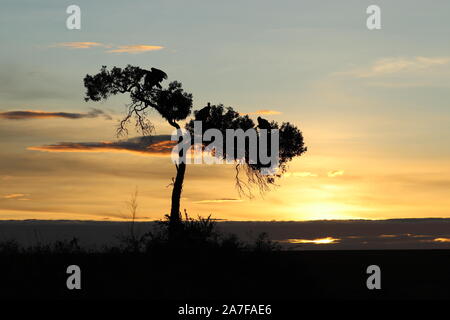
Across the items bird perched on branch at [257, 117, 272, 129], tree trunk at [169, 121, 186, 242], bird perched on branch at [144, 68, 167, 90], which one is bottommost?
tree trunk at [169, 121, 186, 242]

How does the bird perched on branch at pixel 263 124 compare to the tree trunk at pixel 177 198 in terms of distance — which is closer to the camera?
the tree trunk at pixel 177 198

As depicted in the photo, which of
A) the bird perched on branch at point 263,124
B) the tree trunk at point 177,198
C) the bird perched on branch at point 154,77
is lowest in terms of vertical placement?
the tree trunk at point 177,198

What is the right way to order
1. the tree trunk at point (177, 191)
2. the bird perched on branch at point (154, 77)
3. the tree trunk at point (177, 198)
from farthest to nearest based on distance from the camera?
the bird perched on branch at point (154, 77), the tree trunk at point (177, 191), the tree trunk at point (177, 198)

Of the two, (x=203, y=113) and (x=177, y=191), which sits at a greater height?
(x=203, y=113)

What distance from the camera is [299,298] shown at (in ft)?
91.9

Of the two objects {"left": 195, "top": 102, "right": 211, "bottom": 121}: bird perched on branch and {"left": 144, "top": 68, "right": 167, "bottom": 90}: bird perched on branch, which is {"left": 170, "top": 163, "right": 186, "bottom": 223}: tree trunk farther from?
{"left": 144, "top": 68, "right": 167, "bottom": 90}: bird perched on branch

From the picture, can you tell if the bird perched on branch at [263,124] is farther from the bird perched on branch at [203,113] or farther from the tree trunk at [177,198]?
the tree trunk at [177,198]

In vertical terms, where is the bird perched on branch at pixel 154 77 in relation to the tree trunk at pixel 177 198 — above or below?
above

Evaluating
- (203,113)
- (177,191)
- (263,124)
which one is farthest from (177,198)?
(263,124)

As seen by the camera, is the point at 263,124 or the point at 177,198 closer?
the point at 177,198

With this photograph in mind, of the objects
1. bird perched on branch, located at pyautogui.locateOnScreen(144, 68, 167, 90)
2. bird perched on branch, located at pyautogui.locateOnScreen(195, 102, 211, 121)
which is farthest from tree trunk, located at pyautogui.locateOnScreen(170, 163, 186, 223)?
bird perched on branch, located at pyautogui.locateOnScreen(144, 68, 167, 90)

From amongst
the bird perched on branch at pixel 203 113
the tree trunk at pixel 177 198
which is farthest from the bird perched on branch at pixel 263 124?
the tree trunk at pixel 177 198

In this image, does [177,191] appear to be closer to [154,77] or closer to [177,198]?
[177,198]

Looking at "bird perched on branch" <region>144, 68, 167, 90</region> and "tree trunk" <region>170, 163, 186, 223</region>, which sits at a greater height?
"bird perched on branch" <region>144, 68, 167, 90</region>
